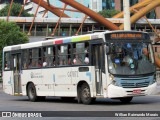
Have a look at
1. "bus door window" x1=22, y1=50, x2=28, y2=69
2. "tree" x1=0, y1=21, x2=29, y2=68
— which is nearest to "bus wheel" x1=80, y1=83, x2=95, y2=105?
"bus door window" x1=22, y1=50, x2=28, y2=69

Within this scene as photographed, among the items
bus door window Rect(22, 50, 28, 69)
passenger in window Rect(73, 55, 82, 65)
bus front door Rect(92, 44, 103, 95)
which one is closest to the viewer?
bus front door Rect(92, 44, 103, 95)

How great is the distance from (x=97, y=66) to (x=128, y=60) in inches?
51.6

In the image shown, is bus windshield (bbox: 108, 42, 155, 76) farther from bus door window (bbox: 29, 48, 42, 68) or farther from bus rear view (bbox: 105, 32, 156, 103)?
bus door window (bbox: 29, 48, 42, 68)

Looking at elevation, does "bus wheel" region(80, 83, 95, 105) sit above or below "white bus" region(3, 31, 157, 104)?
below

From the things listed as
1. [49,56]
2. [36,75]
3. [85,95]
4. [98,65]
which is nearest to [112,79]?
[98,65]

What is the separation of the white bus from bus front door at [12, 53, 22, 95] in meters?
1.96

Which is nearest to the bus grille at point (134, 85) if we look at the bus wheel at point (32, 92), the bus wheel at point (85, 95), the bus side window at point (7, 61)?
the bus wheel at point (85, 95)

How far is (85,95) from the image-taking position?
2167cm

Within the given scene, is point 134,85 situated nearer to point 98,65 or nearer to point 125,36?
point 98,65

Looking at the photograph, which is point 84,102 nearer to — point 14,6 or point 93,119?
point 93,119

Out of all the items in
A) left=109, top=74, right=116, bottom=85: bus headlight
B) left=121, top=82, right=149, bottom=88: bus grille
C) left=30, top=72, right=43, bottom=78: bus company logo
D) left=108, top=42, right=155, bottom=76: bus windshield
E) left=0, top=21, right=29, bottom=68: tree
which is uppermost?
left=0, top=21, right=29, bottom=68: tree

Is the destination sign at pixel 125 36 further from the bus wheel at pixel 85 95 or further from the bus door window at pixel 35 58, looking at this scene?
the bus door window at pixel 35 58

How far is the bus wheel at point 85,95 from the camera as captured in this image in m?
21.4

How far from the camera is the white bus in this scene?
67.1 ft
